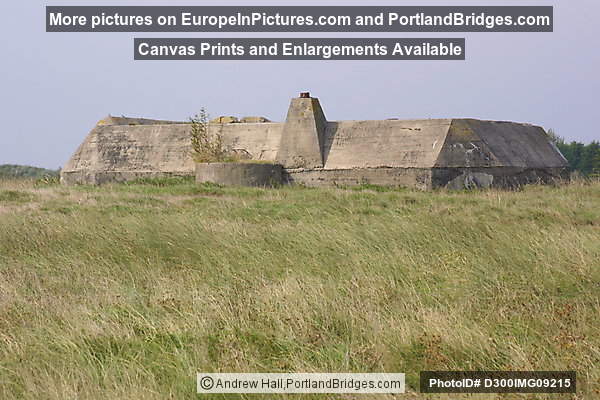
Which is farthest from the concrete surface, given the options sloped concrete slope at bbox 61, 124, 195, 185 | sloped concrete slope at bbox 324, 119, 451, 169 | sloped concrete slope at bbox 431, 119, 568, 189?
sloped concrete slope at bbox 431, 119, 568, 189

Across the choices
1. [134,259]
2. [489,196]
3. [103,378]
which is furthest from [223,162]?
[103,378]

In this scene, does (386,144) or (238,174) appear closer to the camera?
(386,144)

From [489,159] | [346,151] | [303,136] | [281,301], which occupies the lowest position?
[281,301]

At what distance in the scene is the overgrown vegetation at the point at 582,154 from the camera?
36.0 meters

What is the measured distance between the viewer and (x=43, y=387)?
394 cm

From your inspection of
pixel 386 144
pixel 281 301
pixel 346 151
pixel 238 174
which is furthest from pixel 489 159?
pixel 281 301

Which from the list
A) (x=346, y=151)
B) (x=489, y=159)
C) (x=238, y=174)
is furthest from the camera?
(x=346, y=151)

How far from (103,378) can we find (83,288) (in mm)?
2343

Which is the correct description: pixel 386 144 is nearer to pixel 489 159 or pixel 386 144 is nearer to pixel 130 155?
pixel 489 159

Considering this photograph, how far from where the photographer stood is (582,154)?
38188 mm

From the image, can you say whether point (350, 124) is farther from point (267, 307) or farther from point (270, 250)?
point (267, 307)

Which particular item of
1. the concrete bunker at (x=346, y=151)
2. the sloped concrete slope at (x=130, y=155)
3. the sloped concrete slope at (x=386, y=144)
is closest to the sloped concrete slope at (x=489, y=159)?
the concrete bunker at (x=346, y=151)

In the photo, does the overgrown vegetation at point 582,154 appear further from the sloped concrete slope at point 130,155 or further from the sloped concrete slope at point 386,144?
the sloped concrete slope at point 130,155

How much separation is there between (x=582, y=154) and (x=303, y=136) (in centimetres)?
1972
